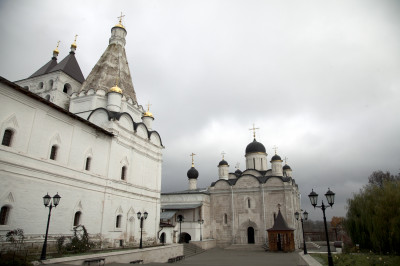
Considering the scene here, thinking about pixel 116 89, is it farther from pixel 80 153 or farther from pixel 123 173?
pixel 80 153

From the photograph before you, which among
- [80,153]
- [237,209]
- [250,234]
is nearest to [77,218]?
[80,153]

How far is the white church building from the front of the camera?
1141 centimetres

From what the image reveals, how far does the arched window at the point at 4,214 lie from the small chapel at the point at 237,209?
1643 centimetres

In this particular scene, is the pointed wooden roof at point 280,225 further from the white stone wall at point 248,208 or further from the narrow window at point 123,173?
the narrow window at point 123,173

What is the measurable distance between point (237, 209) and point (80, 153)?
Answer: 18700 millimetres

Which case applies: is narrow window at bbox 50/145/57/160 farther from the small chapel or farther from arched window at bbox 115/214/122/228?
the small chapel

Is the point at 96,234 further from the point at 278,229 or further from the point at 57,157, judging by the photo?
the point at 278,229

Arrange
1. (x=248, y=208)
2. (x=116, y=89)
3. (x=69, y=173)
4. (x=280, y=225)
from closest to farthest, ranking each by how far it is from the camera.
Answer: (x=69, y=173) < (x=116, y=89) < (x=280, y=225) < (x=248, y=208)

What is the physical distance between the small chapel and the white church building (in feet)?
25.6

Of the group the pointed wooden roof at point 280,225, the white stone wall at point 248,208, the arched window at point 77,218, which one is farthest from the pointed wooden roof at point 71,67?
the pointed wooden roof at point 280,225

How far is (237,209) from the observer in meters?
28.7

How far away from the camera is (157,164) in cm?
2197

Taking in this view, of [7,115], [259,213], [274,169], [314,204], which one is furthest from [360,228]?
[7,115]

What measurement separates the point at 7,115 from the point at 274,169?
26101 mm
